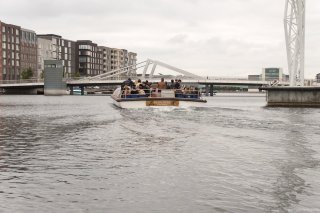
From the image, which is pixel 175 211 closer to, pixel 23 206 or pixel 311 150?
pixel 23 206

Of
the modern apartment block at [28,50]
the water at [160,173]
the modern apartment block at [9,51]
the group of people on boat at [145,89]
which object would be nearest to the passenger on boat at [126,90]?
the group of people on boat at [145,89]

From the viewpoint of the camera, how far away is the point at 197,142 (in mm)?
19000

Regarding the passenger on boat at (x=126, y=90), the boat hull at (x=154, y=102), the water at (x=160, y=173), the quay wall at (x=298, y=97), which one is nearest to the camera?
the water at (x=160, y=173)

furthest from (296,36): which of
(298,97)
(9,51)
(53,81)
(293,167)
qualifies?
(9,51)

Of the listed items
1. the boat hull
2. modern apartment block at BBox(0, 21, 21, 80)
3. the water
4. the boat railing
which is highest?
modern apartment block at BBox(0, 21, 21, 80)

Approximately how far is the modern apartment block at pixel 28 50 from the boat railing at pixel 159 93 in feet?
469

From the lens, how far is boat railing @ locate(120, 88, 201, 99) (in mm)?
41500

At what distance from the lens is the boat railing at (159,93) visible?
41500 mm

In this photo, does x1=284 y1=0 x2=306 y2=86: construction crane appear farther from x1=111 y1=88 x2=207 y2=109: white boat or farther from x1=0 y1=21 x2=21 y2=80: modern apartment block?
x1=0 y1=21 x2=21 y2=80: modern apartment block

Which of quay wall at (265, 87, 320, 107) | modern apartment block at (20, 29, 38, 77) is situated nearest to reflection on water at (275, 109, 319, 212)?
quay wall at (265, 87, 320, 107)

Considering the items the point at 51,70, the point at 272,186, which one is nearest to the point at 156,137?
the point at 272,186

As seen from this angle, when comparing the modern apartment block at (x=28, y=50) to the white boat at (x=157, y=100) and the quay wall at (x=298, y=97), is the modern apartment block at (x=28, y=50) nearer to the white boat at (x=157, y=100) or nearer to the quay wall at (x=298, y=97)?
the quay wall at (x=298, y=97)

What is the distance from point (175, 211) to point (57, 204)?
7.58 ft

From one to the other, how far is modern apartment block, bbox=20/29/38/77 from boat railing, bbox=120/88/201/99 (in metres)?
143
